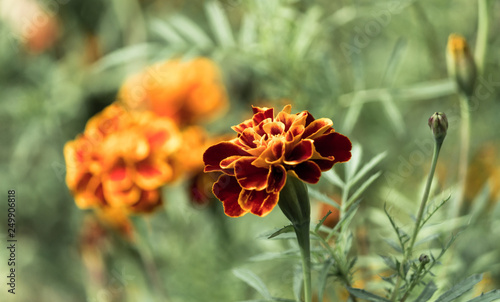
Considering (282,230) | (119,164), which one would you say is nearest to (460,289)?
(282,230)

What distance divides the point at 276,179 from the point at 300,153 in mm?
25

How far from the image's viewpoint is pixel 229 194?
1.31 feet

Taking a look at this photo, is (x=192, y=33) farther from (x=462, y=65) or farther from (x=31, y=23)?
(x=31, y=23)

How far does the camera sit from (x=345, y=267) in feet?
1.39

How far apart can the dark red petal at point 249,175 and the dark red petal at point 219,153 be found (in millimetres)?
21

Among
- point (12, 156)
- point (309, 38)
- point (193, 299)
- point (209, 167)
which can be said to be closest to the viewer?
point (209, 167)

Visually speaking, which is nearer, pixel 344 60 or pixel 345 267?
pixel 345 267

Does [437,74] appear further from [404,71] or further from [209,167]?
[209,167]

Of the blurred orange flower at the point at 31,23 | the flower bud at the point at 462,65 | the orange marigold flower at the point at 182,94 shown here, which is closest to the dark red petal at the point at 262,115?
the flower bud at the point at 462,65

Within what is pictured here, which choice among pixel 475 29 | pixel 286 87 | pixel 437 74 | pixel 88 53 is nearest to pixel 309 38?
pixel 286 87

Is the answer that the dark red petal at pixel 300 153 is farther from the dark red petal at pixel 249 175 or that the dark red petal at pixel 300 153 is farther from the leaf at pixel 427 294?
the leaf at pixel 427 294

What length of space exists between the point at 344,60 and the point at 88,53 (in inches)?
27.2

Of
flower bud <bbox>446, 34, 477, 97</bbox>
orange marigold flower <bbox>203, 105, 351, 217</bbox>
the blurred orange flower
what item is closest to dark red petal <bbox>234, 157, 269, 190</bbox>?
orange marigold flower <bbox>203, 105, 351, 217</bbox>

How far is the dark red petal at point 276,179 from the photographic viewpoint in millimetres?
→ 372
